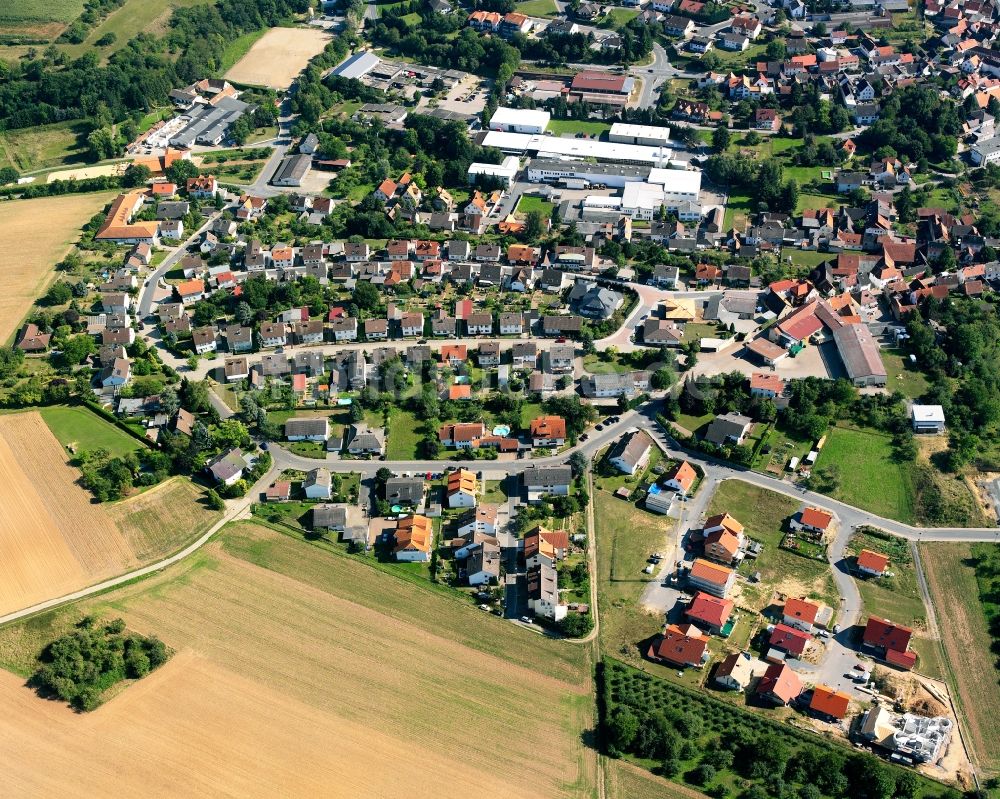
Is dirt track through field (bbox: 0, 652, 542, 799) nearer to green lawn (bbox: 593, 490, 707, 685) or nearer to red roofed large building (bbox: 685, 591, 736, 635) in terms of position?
green lawn (bbox: 593, 490, 707, 685)

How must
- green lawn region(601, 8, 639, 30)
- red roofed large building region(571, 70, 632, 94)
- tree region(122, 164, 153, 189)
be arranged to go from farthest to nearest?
green lawn region(601, 8, 639, 30) → red roofed large building region(571, 70, 632, 94) → tree region(122, 164, 153, 189)

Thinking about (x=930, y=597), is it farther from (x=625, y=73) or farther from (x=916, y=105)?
(x=625, y=73)

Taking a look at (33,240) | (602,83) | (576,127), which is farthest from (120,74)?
(602,83)

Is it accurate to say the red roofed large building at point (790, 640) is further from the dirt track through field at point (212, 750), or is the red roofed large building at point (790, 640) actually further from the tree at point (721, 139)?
the tree at point (721, 139)

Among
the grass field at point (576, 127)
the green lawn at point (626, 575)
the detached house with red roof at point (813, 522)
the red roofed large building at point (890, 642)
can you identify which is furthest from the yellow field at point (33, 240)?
the red roofed large building at point (890, 642)

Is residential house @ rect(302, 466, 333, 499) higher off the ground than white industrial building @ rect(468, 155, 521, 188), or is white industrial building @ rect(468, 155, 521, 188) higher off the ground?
white industrial building @ rect(468, 155, 521, 188)

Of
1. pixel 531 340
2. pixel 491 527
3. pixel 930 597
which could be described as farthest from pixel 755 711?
pixel 531 340

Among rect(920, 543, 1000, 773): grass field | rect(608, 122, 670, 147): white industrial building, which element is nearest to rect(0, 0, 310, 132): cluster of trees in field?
rect(608, 122, 670, 147): white industrial building
